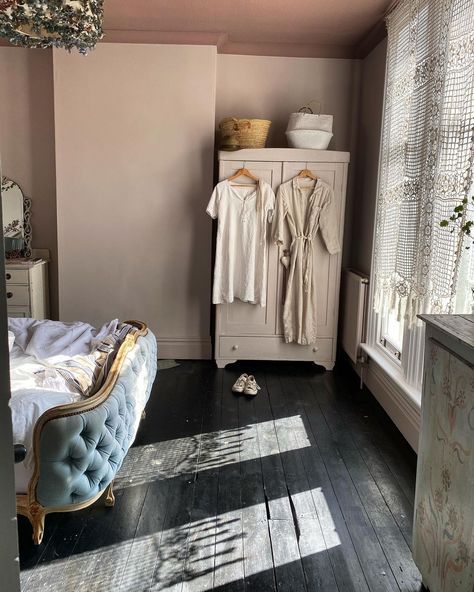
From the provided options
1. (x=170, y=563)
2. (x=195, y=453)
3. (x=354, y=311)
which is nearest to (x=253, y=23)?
(x=354, y=311)

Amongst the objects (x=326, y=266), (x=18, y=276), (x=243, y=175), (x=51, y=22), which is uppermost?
(x=51, y=22)

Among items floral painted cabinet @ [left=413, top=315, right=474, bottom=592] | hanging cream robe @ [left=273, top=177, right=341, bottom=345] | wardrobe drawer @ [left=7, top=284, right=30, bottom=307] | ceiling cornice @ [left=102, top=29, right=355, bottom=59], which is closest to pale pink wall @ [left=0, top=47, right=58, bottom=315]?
wardrobe drawer @ [left=7, top=284, right=30, bottom=307]

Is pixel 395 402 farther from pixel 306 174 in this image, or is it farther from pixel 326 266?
pixel 306 174

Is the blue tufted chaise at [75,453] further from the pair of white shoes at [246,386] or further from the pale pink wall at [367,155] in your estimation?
the pale pink wall at [367,155]

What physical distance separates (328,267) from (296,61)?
1807mm

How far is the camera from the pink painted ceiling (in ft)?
11.9

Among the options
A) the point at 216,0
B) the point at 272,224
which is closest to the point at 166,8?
the point at 216,0

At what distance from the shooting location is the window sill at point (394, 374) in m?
2.96

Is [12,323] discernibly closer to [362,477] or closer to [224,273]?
[224,273]

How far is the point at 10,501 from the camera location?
0.80 m

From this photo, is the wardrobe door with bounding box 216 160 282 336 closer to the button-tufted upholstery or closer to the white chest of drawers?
the white chest of drawers

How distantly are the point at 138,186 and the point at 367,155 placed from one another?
1888 mm

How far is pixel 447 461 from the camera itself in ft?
5.44

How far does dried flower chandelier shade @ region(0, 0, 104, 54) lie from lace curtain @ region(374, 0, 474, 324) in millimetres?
1581
